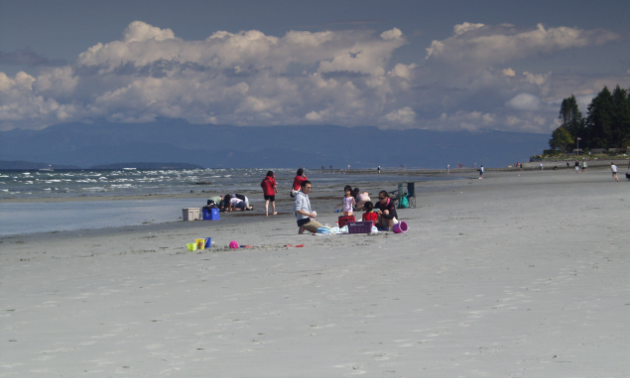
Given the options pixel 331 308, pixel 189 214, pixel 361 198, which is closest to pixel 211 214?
pixel 189 214

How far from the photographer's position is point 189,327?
596 centimetres

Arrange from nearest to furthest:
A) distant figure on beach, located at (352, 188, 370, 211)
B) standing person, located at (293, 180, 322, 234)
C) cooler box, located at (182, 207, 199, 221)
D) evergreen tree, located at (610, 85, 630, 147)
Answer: standing person, located at (293, 180, 322, 234), distant figure on beach, located at (352, 188, 370, 211), cooler box, located at (182, 207, 199, 221), evergreen tree, located at (610, 85, 630, 147)

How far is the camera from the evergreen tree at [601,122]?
394ft

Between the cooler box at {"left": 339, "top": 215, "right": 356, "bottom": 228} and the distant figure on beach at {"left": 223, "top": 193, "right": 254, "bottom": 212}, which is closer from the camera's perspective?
the cooler box at {"left": 339, "top": 215, "right": 356, "bottom": 228}

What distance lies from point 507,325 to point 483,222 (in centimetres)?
1062

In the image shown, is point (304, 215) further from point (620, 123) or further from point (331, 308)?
point (620, 123)

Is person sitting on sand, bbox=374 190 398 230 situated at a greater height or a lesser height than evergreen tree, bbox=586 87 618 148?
lesser

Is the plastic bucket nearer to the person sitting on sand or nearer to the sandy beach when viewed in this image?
the person sitting on sand

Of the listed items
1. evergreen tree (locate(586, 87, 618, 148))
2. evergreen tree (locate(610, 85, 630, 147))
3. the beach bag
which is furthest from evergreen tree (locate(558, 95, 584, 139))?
the beach bag

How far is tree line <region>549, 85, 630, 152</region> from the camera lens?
118 meters

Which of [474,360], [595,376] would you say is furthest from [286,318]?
[595,376]

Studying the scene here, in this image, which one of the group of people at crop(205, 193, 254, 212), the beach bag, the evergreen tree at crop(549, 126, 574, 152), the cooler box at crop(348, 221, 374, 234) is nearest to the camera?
the cooler box at crop(348, 221, 374, 234)

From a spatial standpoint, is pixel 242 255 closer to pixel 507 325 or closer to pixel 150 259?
pixel 150 259

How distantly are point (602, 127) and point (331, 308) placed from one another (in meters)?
130
